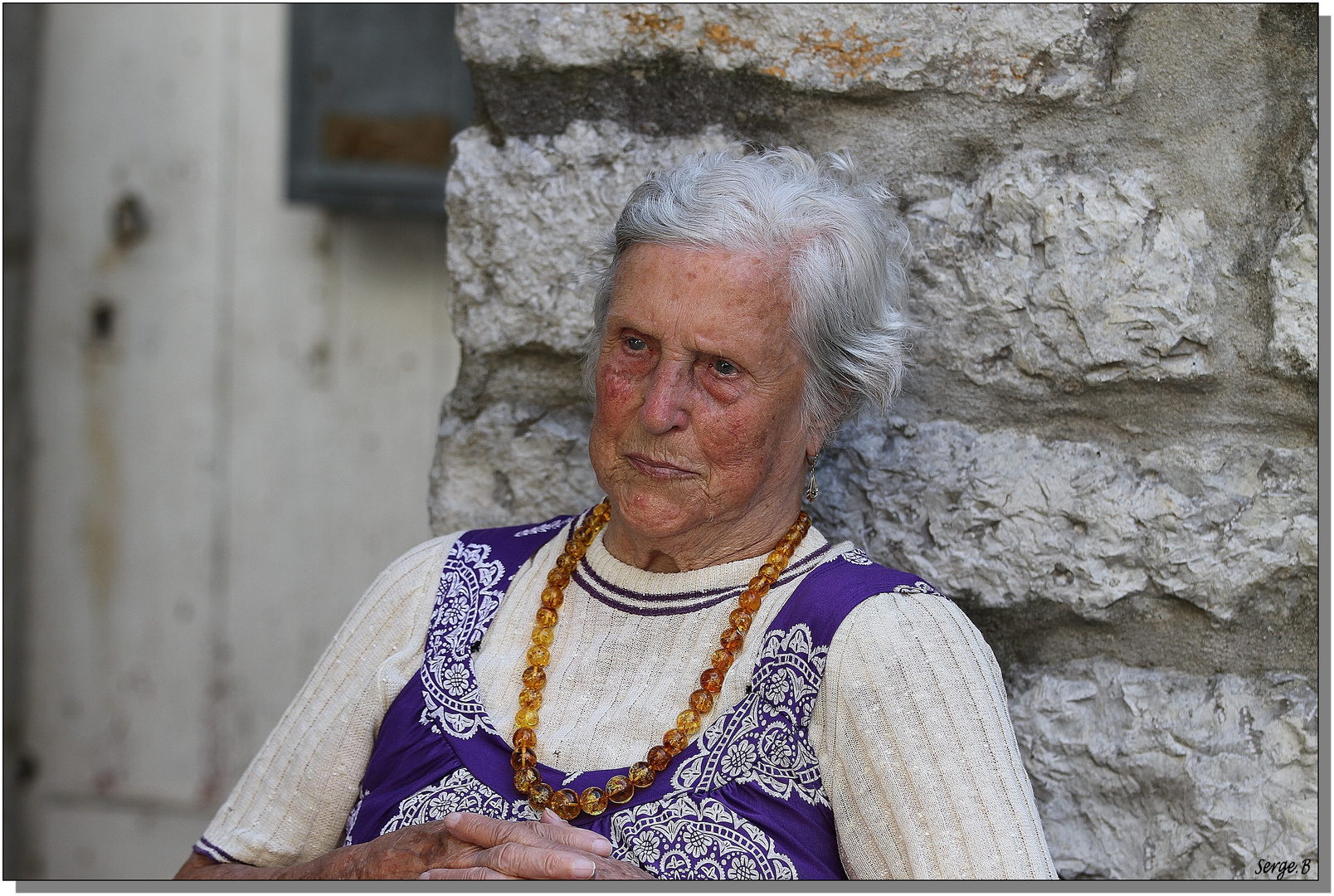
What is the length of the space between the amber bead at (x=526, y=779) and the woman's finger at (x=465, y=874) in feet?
0.41

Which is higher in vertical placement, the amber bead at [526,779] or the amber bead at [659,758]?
the amber bead at [659,758]

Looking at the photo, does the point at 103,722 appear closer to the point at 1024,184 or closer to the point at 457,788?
the point at 457,788

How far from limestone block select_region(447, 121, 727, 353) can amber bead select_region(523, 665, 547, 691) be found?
1.54ft

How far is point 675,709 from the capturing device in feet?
4.50

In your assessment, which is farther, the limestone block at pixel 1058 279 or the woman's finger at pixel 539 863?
the limestone block at pixel 1058 279

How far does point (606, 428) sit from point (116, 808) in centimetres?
220

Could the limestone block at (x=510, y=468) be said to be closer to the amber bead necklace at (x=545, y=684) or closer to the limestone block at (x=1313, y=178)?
the amber bead necklace at (x=545, y=684)

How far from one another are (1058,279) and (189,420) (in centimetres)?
211

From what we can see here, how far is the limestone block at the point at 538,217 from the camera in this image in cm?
166

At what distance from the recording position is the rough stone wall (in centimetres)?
145

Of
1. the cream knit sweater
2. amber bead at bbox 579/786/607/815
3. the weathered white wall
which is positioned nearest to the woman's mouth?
the cream knit sweater

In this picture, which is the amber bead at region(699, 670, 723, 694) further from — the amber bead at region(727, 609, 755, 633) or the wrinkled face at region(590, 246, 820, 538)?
the wrinkled face at region(590, 246, 820, 538)

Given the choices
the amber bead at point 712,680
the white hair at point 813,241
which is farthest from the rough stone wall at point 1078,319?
the amber bead at point 712,680

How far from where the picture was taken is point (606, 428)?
4.65 ft
